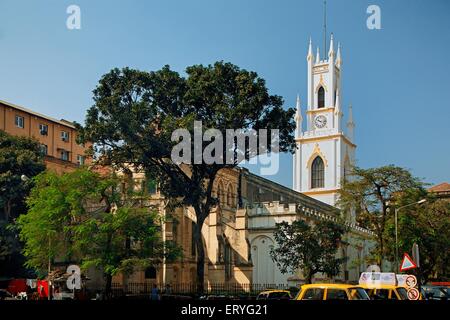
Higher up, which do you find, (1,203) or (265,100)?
(265,100)

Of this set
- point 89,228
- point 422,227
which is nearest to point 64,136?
point 89,228

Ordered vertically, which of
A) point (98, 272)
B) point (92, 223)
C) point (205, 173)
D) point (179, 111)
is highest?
point (179, 111)

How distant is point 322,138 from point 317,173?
20.1ft

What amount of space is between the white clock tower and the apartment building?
1809 inches

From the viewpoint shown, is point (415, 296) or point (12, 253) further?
point (12, 253)

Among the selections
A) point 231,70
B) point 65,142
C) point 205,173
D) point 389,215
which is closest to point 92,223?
point 205,173

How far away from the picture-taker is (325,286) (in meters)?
22.2

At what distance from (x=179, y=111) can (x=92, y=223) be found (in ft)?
30.2

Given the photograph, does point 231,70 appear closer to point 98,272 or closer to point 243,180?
point 98,272

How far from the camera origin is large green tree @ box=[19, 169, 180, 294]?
4516 centimetres

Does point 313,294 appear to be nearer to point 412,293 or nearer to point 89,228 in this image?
point 412,293

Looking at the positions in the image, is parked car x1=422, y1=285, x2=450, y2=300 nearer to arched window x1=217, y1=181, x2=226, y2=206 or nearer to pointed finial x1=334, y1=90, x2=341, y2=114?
arched window x1=217, y1=181, x2=226, y2=206

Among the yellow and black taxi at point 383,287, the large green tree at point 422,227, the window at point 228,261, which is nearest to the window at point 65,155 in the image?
Result: the window at point 228,261

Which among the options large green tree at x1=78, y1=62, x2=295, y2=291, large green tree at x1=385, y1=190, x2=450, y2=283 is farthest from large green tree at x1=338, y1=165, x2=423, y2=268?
large green tree at x1=78, y1=62, x2=295, y2=291
